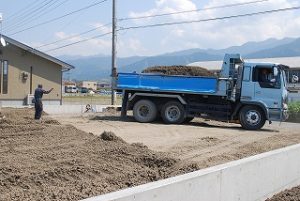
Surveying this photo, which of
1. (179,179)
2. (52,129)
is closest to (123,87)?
(52,129)

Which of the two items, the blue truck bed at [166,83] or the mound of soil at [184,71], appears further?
the mound of soil at [184,71]

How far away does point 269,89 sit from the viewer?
70.3 feet

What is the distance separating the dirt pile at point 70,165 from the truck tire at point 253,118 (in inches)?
399

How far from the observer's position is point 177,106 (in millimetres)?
22766

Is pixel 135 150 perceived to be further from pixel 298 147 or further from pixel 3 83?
pixel 3 83

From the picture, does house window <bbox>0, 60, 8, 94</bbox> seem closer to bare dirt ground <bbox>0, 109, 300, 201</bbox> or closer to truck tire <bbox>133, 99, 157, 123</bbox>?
truck tire <bbox>133, 99, 157, 123</bbox>

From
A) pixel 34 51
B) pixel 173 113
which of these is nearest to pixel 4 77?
pixel 34 51

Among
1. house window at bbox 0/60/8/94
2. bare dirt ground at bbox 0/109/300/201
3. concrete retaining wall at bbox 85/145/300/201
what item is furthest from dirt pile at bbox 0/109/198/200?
house window at bbox 0/60/8/94

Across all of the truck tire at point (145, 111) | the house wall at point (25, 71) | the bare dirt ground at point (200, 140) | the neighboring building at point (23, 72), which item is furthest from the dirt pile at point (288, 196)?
the house wall at point (25, 71)

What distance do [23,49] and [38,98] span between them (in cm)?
1430

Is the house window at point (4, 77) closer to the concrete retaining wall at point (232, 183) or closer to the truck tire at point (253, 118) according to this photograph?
the truck tire at point (253, 118)

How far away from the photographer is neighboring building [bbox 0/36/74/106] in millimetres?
33594

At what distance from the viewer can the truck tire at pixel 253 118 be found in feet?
71.3

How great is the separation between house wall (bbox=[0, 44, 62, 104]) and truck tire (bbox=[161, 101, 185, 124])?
14.7 m
